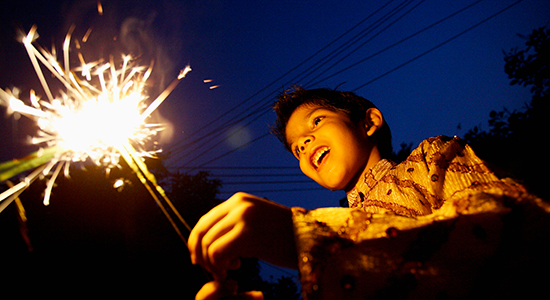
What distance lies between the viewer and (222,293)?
1.05m

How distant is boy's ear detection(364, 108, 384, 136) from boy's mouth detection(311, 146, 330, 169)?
1.64 feet

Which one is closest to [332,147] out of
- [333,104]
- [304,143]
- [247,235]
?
[304,143]

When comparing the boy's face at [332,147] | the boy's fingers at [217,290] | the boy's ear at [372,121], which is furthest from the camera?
the boy's ear at [372,121]

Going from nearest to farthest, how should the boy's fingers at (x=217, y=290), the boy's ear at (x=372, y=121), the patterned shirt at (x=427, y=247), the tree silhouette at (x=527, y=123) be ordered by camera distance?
the patterned shirt at (x=427, y=247)
the boy's fingers at (x=217, y=290)
the boy's ear at (x=372, y=121)
the tree silhouette at (x=527, y=123)

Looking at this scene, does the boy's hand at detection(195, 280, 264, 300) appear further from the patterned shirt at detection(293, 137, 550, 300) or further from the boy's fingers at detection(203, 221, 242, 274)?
the patterned shirt at detection(293, 137, 550, 300)

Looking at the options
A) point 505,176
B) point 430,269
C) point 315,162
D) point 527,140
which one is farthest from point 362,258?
point 527,140

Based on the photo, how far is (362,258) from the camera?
93cm

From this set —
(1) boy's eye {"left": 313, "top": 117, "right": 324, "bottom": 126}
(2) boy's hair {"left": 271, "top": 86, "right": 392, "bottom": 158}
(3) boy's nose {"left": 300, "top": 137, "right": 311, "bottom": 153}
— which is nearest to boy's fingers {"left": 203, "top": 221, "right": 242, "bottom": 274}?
(3) boy's nose {"left": 300, "top": 137, "right": 311, "bottom": 153}

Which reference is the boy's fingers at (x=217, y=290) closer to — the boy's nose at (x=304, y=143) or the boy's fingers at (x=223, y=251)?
the boy's fingers at (x=223, y=251)

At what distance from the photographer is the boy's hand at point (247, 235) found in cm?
98

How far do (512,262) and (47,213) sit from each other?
12996 millimetres

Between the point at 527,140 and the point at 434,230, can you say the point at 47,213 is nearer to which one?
the point at 434,230

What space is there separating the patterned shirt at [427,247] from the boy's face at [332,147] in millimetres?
997

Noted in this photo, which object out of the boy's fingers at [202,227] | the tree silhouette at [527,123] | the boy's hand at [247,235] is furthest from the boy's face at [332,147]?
the tree silhouette at [527,123]
